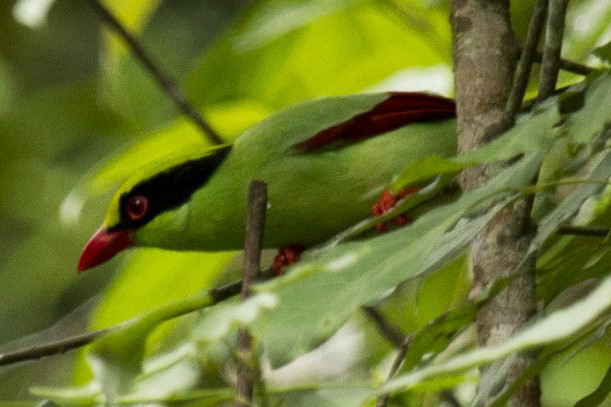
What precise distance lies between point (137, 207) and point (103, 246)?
171 mm

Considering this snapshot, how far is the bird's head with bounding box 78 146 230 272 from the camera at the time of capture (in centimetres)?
318

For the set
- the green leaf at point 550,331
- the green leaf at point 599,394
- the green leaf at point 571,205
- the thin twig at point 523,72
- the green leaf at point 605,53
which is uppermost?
the thin twig at point 523,72

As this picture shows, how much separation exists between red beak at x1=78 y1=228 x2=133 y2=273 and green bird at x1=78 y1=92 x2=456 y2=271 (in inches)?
3.2

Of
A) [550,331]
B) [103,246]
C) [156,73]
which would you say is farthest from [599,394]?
[103,246]

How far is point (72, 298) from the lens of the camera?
282 inches

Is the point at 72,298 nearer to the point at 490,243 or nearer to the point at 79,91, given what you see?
the point at 79,91

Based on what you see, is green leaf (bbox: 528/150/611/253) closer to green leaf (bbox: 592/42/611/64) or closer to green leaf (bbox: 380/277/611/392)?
green leaf (bbox: 592/42/611/64)

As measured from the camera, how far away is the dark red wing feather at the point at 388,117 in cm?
305

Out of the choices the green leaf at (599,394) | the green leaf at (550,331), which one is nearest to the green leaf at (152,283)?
the green leaf at (599,394)

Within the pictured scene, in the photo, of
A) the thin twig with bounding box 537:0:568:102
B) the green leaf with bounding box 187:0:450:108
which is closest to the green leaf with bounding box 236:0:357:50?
the green leaf with bounding box 187:0:450:108

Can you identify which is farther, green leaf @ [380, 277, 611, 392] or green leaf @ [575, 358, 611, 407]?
green leaf @ [575, 358, 611, 407]

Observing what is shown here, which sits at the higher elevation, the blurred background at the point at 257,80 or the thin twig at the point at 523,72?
the blurred background at the point at 257,80

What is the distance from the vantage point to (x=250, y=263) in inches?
62.7

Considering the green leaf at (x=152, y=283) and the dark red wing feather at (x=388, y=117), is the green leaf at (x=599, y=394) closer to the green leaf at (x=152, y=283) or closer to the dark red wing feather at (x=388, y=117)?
the green leaf at (x=152, y=283)
